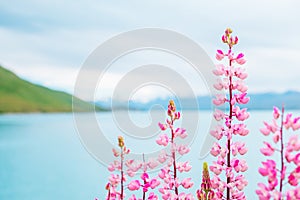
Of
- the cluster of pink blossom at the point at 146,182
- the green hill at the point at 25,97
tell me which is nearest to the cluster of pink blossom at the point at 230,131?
the cluster of pink blossom at the point at 146,182

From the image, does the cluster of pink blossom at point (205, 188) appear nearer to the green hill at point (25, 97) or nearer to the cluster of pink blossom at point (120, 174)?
the cluster of pink blossom at point (120, 174)

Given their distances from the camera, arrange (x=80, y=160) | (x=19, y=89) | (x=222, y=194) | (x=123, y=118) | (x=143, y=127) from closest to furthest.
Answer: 1. (x=222, y=194)
2. (x=143, y=127)
3. (x=123, y=118)
4. (x=80, y=160)
5. (x=19, y=89)

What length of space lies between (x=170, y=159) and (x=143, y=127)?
46.2 inches

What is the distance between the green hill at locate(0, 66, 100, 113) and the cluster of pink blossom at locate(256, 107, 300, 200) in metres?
93.7

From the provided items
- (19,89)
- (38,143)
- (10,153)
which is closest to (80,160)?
(10,153)

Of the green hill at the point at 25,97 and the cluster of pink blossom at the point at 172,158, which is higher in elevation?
the green hill at the point at 25,97

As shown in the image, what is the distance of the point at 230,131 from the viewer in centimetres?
212

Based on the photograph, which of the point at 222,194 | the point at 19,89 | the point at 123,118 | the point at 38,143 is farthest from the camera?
the point at 19,89

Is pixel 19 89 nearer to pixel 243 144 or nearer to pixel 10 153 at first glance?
pixel 10 153

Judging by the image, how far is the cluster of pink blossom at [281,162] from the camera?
160cm

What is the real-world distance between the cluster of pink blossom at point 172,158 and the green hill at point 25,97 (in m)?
93.0

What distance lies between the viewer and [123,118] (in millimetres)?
3928

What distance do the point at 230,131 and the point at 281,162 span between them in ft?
1.74

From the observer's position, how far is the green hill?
3654 inches
